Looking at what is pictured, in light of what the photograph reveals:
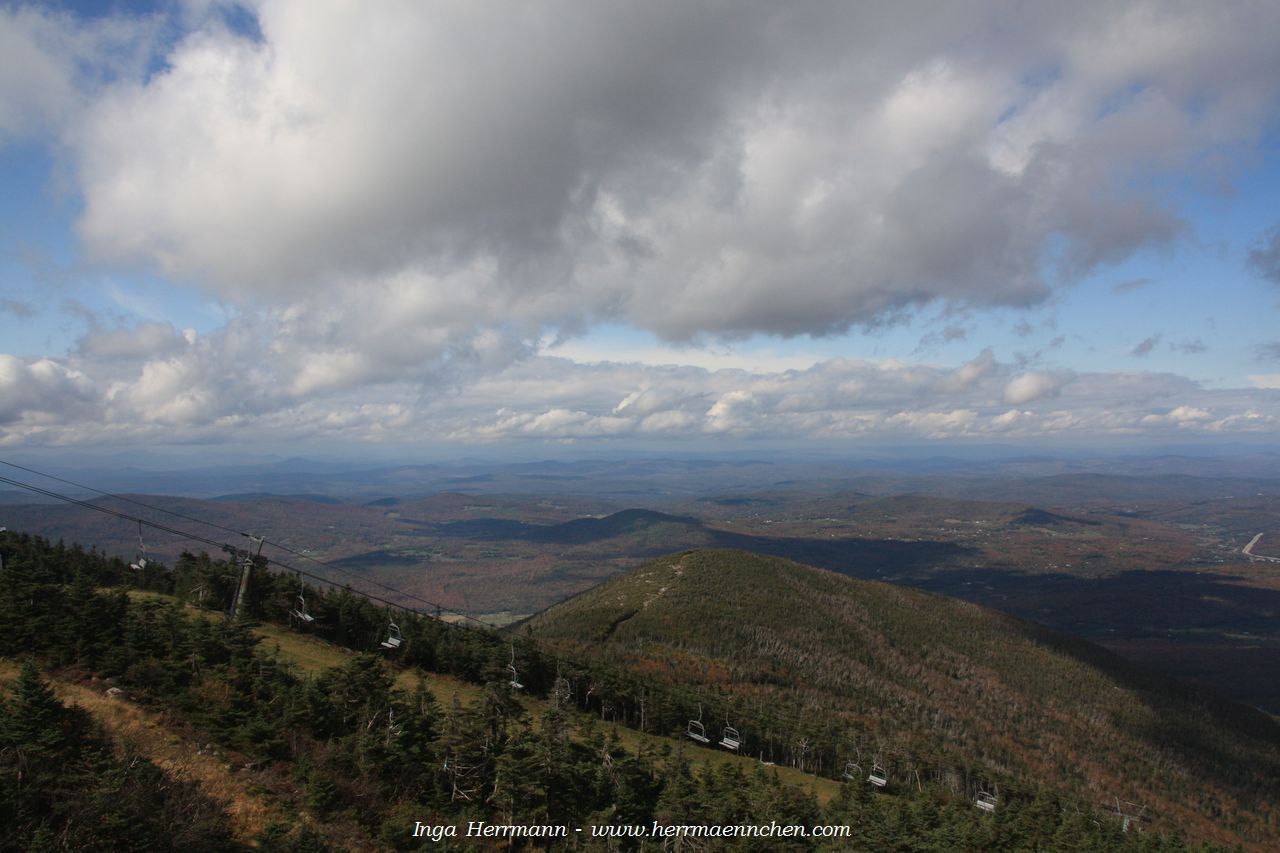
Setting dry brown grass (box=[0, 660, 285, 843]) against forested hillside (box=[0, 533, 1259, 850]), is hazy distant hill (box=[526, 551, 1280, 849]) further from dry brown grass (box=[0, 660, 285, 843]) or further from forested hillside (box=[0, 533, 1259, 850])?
dry brown grass (box=[0, 660, 285, 843])

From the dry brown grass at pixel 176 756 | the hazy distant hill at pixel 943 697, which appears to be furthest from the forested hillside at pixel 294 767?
the hazy distant hill at pixel 943 697

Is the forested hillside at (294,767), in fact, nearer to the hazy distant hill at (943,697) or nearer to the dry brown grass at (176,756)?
the dry brown grass at (176,756)

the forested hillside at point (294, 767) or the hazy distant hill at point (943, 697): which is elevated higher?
the forested hillside at point (294, 767)

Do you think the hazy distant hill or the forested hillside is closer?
the forested hillside

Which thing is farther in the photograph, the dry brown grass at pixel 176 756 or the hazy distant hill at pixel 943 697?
the hazy distant hill at pixel 943 697

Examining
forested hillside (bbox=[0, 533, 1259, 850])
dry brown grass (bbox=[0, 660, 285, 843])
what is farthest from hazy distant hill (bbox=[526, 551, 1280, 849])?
dry brown grass (bbox=[0, 660, 285, 843])

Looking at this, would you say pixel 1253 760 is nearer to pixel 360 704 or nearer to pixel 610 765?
pixel 610 765

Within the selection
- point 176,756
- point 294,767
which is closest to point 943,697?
point 294,767

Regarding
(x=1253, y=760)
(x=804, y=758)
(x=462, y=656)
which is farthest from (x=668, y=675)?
(x=1253, y=760)
